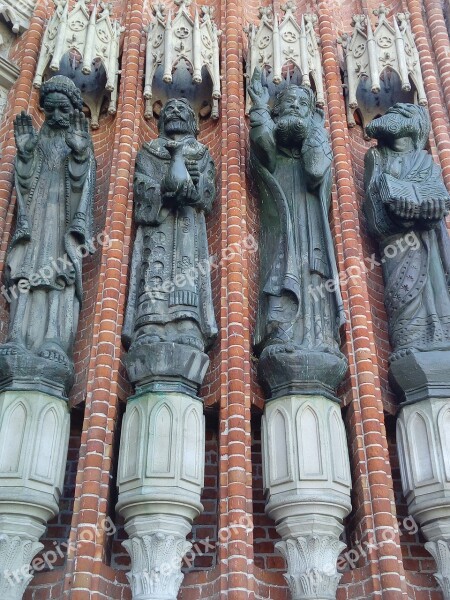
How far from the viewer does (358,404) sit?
6391 millimetres

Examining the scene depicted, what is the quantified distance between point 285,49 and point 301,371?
4.55m

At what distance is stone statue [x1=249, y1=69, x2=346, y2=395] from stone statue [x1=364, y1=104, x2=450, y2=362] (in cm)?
58

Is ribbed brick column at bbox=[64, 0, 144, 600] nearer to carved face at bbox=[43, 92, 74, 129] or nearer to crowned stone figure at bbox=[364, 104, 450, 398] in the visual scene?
carved face at bbox=[43, 92, 74, 129]

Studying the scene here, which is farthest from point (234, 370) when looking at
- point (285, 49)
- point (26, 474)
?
point (285, 49)

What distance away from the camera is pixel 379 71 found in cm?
880

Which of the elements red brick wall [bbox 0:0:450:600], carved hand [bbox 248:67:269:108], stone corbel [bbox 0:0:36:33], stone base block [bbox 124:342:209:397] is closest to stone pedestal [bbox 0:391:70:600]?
red brick wall [bbox 0:0:450:600]

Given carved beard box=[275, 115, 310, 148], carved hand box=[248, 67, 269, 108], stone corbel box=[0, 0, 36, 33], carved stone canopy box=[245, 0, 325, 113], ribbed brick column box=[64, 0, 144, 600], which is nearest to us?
ribbed brick column box=[64, 0, 144, 600]

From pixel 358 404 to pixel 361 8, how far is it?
6.39m

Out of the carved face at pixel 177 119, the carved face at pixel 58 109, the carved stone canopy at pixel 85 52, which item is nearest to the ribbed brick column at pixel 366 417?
the carved face at pixel 177 119

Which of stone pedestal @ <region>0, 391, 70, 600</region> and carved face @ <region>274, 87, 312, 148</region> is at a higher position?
carved face @ <region>274, 87, 312, 148</region>

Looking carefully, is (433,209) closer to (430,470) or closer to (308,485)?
(430,470)

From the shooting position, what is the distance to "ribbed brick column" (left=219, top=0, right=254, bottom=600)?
5.56 m

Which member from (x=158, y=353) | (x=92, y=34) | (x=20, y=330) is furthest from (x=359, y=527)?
(x=92, y=34)

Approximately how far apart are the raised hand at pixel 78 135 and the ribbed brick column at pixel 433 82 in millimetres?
4010
